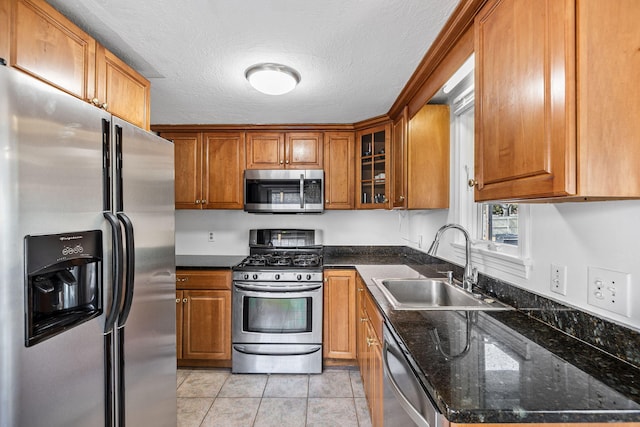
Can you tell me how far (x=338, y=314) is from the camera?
2.69 meters

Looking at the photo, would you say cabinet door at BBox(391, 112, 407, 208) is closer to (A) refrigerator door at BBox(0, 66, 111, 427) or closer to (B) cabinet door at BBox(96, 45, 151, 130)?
(B) cabinet door at BBox(96, 45, 151, 130)

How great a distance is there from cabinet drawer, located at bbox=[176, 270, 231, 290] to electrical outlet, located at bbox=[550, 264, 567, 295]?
2.23 meters

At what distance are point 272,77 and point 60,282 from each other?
4.64ft

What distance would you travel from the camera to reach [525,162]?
905 millimetres

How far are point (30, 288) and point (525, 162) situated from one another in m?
1.45

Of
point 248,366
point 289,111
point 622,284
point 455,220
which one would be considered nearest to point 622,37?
point 622,284

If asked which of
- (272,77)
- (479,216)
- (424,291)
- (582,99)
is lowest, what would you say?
(424,291)

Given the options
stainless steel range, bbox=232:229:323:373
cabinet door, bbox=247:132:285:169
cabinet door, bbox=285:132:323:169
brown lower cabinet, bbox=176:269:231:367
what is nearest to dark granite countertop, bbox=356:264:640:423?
stainless steel range, bbox=232:229:323:373

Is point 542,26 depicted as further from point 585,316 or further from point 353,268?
point 353,268

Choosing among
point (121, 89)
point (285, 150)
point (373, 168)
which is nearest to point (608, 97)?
point (121, 89)

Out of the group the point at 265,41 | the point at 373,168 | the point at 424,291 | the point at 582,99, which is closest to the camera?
the point at 582,99

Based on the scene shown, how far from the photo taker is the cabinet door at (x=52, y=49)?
3.67ft

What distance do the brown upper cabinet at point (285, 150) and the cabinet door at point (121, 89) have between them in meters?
1.24

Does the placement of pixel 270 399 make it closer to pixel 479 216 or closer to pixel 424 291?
pixel 424 291
